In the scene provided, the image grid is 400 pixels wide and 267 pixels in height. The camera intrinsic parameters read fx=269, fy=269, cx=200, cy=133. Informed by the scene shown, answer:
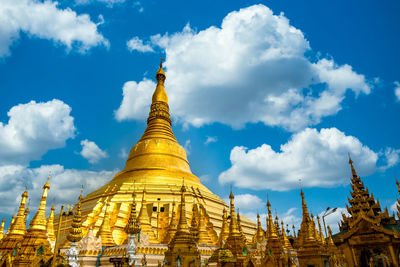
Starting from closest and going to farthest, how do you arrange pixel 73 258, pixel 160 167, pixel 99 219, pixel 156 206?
pixel 73 258
pixel 99 219
pixel 156 206
pixel 160 167

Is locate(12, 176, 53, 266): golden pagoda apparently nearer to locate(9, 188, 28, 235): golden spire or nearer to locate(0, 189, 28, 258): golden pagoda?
locate(0, 189, 28, 258): golden pagoda

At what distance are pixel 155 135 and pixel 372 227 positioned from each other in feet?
89.8

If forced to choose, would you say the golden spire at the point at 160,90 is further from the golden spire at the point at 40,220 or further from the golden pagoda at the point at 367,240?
the golden pagoda at the point at 367,240

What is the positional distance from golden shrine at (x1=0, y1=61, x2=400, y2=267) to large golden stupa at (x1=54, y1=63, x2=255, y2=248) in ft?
0.34

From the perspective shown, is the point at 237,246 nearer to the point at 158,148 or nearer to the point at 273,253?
the point at 273,253

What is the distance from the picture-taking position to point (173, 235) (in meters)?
19.4

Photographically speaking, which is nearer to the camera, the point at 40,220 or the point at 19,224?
the point at 40,220

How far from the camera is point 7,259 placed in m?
14.9

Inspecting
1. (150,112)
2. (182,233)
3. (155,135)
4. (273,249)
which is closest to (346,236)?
(273,249)

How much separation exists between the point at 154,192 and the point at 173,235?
27.1 feet

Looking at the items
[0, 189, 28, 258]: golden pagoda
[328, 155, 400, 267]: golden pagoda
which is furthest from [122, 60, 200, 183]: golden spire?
[328, 155, 400, 267]: golden pagoda

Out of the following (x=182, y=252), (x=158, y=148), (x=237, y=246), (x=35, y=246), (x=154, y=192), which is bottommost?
(x=182, y=252)

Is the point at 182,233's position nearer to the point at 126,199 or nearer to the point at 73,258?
the point at 73,258

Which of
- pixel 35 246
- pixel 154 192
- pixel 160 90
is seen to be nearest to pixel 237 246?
pixel 35 246
